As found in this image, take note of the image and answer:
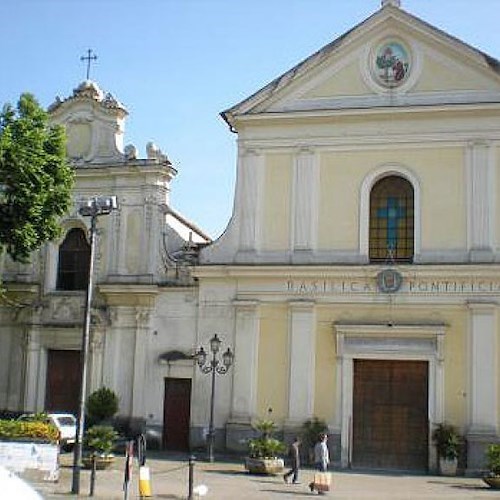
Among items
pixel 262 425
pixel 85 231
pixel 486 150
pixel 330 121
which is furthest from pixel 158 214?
pixel 486 150

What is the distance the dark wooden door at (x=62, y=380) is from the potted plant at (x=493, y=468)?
14503 mm

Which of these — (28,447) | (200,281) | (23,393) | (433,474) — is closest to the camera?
(28,447)

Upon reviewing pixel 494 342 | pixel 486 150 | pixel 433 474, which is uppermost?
pixel 486 150

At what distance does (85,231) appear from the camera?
3098cm

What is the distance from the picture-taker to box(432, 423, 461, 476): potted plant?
24.3 meters

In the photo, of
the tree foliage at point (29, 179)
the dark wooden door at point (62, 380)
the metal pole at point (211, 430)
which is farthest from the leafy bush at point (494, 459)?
the dark wooden door at point (62, 380)

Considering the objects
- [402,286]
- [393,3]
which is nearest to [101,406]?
[402,286]

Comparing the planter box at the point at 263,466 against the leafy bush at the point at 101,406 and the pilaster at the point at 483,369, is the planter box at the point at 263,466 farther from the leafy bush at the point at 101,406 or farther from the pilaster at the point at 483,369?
the leafy bush at the point at 101,406

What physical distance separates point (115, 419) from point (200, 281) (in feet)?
17.9

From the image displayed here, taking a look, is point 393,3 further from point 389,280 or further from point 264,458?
point 264,458

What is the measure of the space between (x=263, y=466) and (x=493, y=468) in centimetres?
594

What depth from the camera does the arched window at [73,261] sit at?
101ft

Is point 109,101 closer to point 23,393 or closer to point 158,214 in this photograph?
point 158,214

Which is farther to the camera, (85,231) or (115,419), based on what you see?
(85,231)
